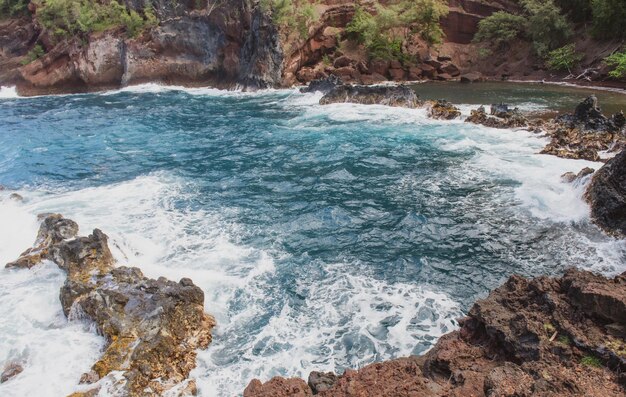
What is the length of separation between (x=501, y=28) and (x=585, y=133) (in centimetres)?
3017

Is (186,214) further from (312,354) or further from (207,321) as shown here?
(312,354)

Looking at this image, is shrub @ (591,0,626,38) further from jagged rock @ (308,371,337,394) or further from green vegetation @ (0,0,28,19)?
green vegetation @ (0,0,28,19)

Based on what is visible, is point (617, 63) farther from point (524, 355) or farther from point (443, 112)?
point (524, 355)

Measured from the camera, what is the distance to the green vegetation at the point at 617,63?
111 ft

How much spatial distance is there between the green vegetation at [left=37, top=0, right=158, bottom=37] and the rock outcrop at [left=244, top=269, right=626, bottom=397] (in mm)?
51665

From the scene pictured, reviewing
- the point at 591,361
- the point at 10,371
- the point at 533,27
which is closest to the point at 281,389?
the point at 591,361

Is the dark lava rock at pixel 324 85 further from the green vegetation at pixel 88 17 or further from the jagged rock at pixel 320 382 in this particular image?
the jagged rock at pixel 320 382

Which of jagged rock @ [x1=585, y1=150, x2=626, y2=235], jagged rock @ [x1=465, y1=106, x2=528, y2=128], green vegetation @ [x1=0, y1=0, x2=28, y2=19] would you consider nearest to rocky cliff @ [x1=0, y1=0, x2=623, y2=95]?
green vegetation @ [x1=0, y1=0, x2=28, y2=19]

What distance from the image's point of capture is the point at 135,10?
50.4 m

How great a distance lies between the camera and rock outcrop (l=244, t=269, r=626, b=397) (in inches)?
227

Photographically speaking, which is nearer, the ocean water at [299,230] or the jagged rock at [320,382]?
the jagged rock at [320,382]

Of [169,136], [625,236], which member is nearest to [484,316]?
[625,236]

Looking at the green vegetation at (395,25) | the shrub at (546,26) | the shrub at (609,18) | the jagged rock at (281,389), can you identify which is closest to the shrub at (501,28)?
the shrub at (546,26)

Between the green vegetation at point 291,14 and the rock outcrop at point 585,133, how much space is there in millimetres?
29146
